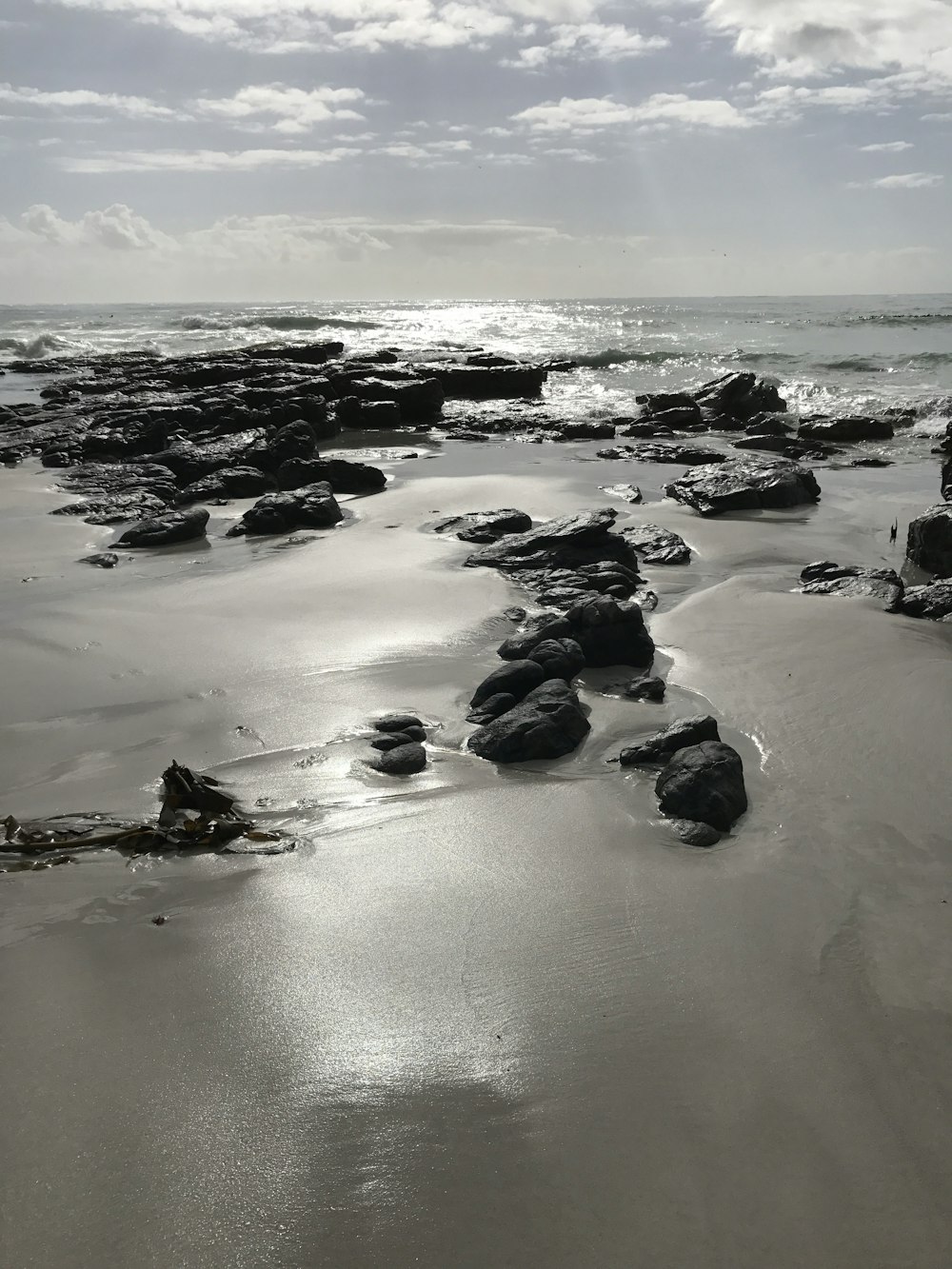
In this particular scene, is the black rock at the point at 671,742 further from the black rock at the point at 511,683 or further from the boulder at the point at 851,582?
the boulder at the point at 851,582

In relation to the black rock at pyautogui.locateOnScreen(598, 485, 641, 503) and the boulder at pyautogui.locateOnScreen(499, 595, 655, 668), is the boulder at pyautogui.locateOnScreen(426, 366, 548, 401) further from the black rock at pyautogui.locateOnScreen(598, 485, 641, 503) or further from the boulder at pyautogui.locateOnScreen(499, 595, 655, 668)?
the boulder at pyautogui.locateOnScreen(499, 595, 655, 668)

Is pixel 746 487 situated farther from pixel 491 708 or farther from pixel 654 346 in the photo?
pixel 654 346

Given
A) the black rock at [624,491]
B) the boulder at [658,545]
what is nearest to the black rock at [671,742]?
the boulder at [658,545]

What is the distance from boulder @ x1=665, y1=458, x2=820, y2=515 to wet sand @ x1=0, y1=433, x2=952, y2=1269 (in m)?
4.31

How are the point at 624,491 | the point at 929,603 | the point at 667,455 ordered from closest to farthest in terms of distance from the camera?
the point at 929,603
the point at 624,491
the point at 667,455

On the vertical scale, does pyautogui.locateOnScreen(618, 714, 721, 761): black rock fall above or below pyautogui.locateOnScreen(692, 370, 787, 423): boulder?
below

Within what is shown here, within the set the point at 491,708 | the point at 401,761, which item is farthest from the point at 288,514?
the point at 401,761

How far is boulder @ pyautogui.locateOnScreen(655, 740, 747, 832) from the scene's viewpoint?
3.39 metres

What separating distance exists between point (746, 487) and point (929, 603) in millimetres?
3670

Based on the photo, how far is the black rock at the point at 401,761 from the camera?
376 cm

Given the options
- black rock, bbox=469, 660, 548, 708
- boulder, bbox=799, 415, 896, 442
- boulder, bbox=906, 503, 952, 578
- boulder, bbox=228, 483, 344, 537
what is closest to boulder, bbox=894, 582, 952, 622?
boulder, bbox=906, 503, 952, 578

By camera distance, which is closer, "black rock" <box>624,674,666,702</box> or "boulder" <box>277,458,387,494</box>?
"black rock" <box>624,674,666,702</box>

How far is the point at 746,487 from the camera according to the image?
9.26 m

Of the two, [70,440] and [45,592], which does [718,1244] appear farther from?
[70,440]
